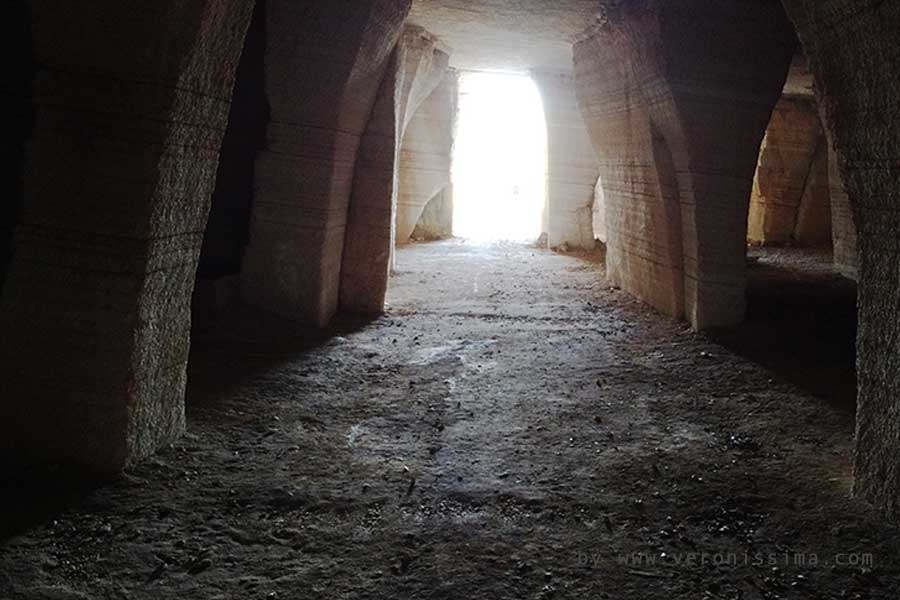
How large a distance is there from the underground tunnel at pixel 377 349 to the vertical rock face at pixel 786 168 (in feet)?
26.0

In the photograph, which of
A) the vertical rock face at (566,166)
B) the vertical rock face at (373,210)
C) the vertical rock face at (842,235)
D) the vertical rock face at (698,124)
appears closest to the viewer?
A: the vertical rock face at (698,124)

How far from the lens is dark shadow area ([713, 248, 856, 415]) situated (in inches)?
211

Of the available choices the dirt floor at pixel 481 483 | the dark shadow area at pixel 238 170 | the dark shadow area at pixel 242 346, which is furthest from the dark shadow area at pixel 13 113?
the dark shadow area at pixel 238 170

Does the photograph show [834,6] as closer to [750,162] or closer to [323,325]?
[750,162]

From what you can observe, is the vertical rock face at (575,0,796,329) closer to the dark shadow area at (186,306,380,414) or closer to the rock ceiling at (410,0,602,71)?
the rock ceiling at (410,0,602,71)

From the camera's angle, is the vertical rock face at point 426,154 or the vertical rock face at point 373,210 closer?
the vertical rock face at point 373,210

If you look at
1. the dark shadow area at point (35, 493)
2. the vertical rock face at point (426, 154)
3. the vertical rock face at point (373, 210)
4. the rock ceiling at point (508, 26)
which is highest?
the rock ceiling at point (508, 26)

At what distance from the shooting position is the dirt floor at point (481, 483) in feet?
8.91

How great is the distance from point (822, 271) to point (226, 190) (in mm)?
9228

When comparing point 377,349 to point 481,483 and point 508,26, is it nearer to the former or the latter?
point 481,483

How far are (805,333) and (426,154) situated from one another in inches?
368

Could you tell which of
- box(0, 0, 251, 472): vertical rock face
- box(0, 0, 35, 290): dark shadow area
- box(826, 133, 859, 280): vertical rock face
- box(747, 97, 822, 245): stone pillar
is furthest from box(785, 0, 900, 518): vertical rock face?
box(747, 97, 822, 245): stone pillar

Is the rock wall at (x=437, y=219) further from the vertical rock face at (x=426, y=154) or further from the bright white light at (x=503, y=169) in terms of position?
the bright white light at (x=503, y=169)

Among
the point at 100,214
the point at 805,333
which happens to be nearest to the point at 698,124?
the point at 805,333
